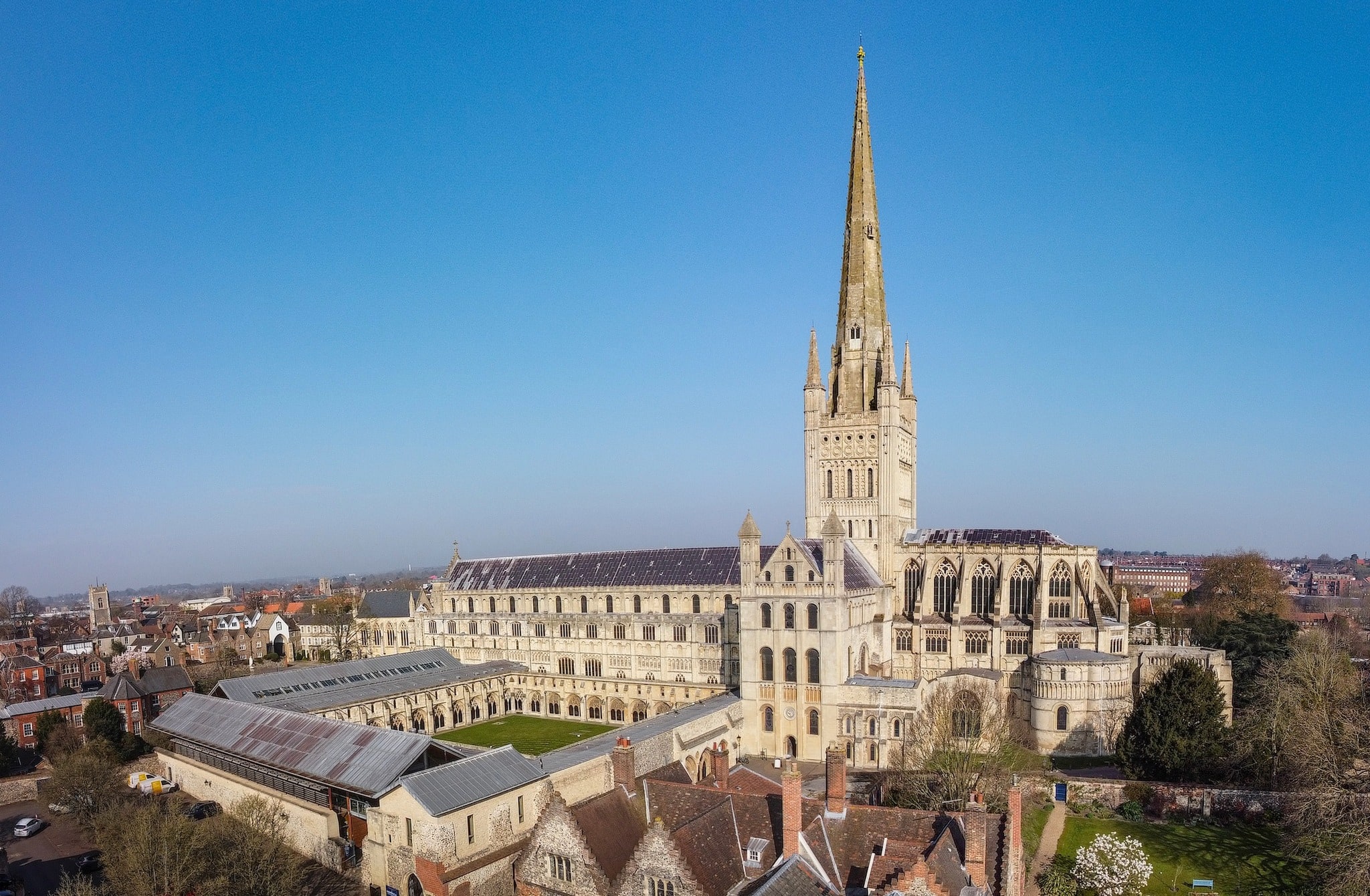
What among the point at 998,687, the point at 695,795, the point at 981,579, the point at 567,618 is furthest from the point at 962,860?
the point at 567,618

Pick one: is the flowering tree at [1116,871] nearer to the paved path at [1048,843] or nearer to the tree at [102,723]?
the paved path at [1048,843]

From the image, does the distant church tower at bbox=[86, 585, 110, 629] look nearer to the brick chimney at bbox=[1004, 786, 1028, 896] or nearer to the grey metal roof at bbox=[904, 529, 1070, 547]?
the grey metal roof at bbox=[904, 529, 1070, 547]

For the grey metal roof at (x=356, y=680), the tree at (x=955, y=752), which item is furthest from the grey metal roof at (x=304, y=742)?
the tree at (x=955, y=752)

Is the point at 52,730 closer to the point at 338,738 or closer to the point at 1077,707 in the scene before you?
the point at 338,738

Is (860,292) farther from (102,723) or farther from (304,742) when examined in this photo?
(102,723)

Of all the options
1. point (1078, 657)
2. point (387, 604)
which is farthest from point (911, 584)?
point (387, 604)

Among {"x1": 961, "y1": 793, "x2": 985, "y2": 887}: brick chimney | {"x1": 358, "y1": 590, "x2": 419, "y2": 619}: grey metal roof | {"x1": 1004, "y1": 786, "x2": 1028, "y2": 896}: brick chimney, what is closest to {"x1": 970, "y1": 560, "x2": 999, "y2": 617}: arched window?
{"x1": 1004, "y1": 786, "x2": 1028, "y2": 896}: brick chimney

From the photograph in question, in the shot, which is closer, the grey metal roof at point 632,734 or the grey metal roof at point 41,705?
the grey metal roof at point 632,734
